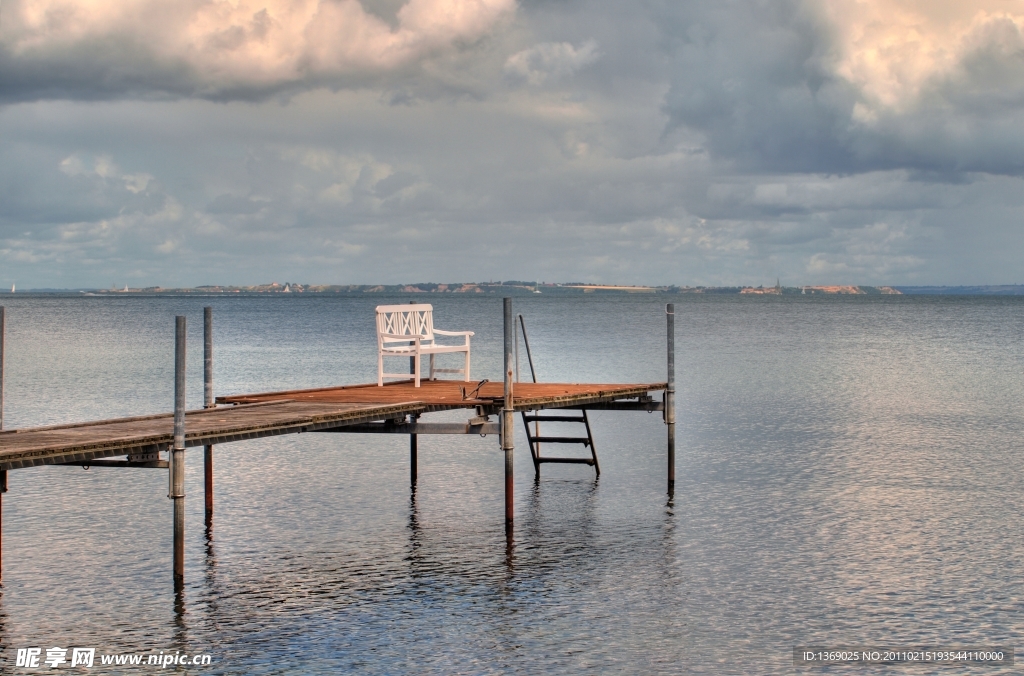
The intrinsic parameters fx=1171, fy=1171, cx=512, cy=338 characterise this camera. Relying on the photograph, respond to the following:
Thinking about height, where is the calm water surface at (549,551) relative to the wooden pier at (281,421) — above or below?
below

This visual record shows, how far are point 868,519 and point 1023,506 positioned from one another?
10.3 ft

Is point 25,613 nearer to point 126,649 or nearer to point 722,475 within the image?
point 126,649

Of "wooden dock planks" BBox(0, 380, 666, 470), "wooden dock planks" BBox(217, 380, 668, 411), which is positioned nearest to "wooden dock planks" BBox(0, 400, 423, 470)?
"wooden dock planks" BBox(0, 380, 666, 470)

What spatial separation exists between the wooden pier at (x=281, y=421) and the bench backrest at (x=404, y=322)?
0.91 meters

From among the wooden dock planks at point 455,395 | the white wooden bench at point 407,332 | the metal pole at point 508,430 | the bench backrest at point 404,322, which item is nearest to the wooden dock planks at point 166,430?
the wooden dock planks at point 455,395

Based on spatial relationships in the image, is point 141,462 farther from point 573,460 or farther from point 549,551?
point 573,460

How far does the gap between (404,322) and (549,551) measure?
233 inches

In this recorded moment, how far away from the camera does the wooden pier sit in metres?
12.8

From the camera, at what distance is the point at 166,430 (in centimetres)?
1373

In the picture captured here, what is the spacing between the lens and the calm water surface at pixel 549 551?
12133mm

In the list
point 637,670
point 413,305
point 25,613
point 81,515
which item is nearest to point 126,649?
point 25,613

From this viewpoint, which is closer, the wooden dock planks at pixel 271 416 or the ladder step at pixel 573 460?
the wooden dock planks at pixel 271 416

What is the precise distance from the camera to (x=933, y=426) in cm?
2983

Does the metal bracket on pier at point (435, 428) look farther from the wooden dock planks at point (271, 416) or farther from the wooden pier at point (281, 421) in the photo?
the wooden dock planks at point (271, 416)
